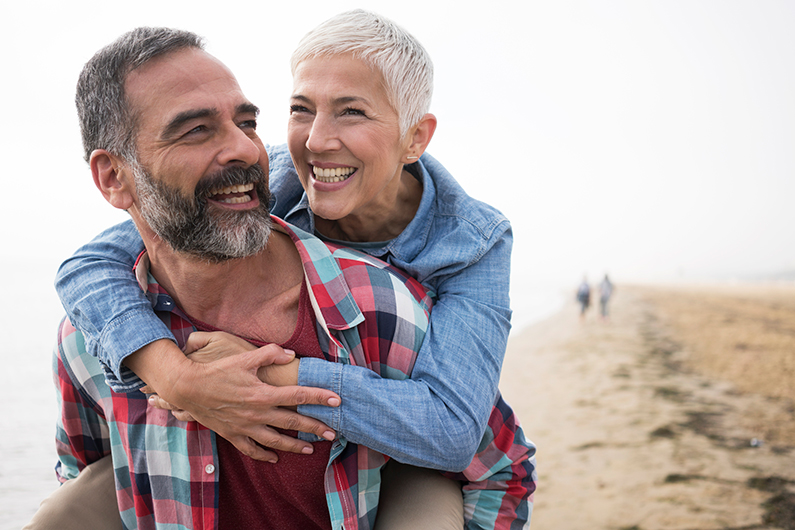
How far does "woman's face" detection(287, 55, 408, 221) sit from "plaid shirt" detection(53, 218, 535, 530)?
308 mm

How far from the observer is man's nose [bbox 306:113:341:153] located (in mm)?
2271

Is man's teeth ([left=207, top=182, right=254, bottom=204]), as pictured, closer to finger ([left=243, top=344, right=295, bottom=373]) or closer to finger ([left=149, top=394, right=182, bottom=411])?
finger ([left=243, top=344, right=295, bottom=373])

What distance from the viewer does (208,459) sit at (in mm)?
1869

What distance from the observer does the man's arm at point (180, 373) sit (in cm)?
167

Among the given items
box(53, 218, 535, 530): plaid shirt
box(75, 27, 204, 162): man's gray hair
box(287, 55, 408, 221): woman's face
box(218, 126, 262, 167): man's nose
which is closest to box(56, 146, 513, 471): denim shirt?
box(53, 218, 535, 530): plaid shirt

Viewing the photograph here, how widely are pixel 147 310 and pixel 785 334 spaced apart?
19.8m

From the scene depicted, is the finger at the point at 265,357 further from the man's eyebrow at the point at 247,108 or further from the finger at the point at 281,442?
the man's eyebrow at the point at 247,108

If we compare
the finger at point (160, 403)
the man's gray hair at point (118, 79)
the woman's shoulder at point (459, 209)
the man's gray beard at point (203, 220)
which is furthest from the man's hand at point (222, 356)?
the woman's shoulder at point (459, 209)

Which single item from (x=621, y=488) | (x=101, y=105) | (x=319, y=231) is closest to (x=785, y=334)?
(x=621, y=488)

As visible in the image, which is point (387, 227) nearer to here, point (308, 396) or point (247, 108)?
point (247, 108)

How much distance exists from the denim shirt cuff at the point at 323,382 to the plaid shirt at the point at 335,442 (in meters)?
0.12

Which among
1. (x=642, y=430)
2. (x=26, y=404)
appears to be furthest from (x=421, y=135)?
(x=26, y=404)

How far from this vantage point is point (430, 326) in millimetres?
2002

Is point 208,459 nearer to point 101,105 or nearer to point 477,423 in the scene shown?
point 477,423
